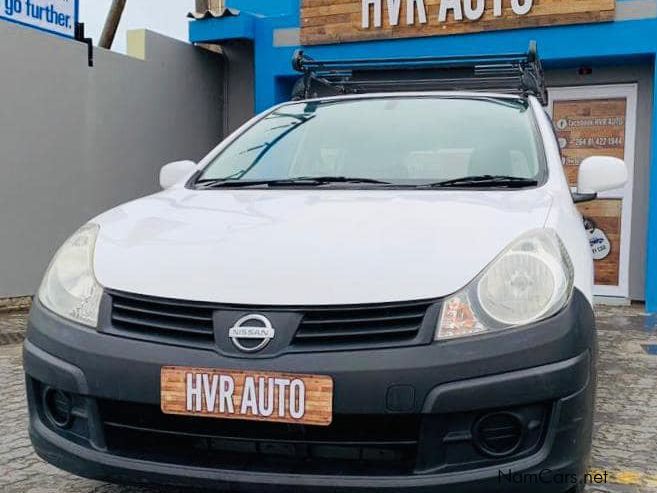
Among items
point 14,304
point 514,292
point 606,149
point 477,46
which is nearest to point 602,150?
point 606,149

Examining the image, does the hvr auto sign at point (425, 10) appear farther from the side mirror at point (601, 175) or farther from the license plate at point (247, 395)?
the license plate at point (247, 395)

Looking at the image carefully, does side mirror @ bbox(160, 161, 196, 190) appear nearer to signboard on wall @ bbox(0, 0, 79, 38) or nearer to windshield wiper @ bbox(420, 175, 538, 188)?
windshield wiper @ bbox(420, 175, 538, 188)

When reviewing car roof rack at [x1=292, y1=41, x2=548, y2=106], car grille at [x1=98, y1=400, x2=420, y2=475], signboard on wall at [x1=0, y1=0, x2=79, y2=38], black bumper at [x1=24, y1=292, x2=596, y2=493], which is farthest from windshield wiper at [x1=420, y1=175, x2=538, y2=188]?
signboard on wall at [x1=0, y1=0, x2=79, y2=38]

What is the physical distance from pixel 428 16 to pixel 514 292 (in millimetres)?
6389

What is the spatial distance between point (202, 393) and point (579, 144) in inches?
266

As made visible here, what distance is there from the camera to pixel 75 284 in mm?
2381

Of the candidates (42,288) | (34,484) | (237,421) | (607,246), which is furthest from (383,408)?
(607,246)

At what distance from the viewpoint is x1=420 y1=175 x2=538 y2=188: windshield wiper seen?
2.82 metres

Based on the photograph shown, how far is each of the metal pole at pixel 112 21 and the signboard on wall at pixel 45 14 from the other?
4.17 m

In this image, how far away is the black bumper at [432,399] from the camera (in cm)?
198

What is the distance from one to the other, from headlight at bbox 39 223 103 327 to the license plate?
0.35 m

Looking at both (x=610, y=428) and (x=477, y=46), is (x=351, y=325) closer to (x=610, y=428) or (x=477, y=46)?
(x=610, y=428)

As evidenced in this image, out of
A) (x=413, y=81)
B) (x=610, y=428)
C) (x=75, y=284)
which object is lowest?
(x=610, y=428)

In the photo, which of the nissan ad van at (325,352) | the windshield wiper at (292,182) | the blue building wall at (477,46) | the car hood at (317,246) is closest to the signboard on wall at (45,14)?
the blue building wall at (477,46)
